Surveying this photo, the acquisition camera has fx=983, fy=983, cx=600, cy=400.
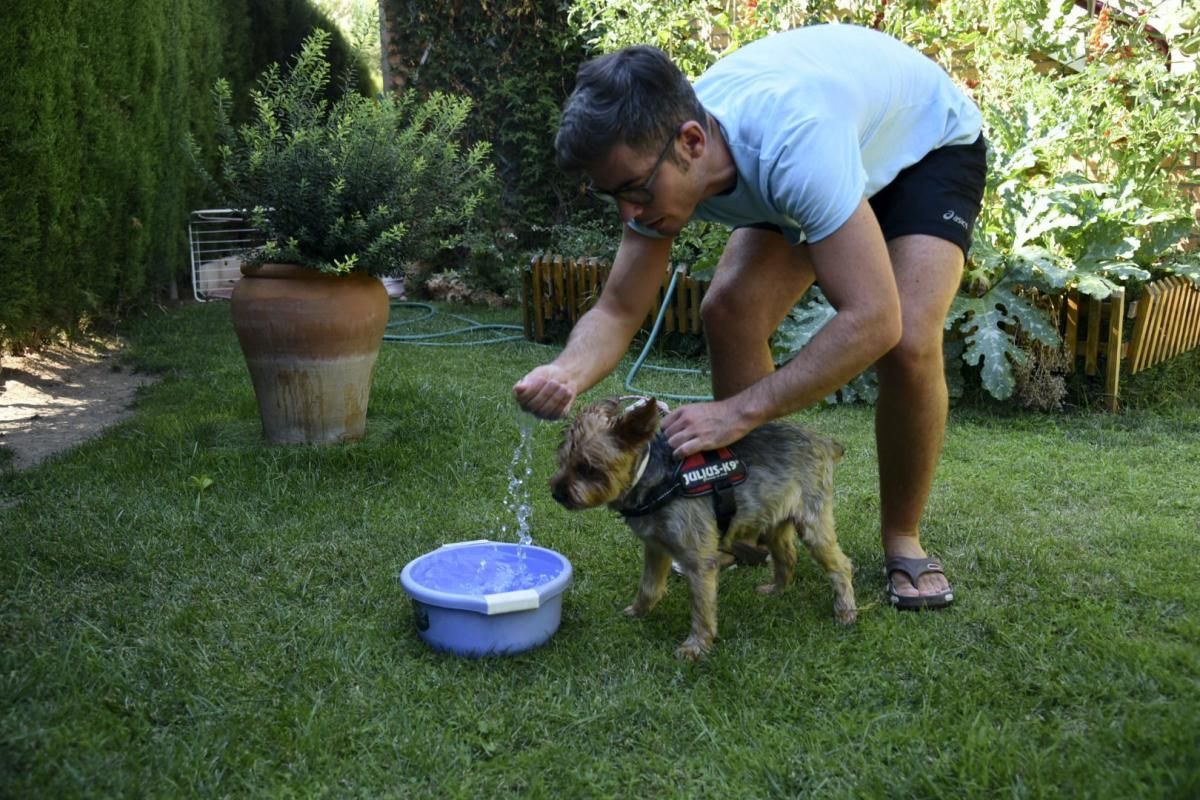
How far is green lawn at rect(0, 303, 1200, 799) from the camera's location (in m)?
2.33

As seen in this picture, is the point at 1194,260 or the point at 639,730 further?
the point at 1194,260

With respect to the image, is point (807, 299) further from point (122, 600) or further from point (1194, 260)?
point (122, 600)

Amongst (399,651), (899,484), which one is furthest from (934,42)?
(399,651)

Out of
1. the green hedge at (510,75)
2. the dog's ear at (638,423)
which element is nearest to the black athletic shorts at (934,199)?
the dog's ear at (638,423)

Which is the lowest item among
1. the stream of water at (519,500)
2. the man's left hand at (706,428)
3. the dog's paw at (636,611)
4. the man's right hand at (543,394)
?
the dog's paw at (636,611)

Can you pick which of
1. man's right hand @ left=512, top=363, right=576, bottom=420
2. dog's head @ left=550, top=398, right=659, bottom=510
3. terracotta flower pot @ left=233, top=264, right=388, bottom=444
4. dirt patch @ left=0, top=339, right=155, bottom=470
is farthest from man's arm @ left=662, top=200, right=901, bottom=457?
dirt patch @ left=0, top=339, right=155, bottom=470

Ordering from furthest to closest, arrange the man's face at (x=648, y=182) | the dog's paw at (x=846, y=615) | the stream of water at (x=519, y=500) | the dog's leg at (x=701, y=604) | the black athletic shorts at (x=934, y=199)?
the stream of water at (x=519, y=500) → the dog's paw at (x=846, y=615) → the black athletic shorts at (x=934, y=199) → the dog's leg at (x=701, y=604) → the man's face at (x=648, y=182)

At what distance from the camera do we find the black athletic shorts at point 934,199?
3035mm

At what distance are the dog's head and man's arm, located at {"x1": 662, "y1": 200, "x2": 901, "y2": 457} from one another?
14cm

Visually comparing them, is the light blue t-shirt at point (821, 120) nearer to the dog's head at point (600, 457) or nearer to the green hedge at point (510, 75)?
the dog's head at point (600, 457)

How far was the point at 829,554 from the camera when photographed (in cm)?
316

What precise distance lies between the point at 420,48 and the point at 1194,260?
27.4 ft

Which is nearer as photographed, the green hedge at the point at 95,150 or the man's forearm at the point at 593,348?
the man's forearm at the point at 593,348

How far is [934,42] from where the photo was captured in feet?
23.4
